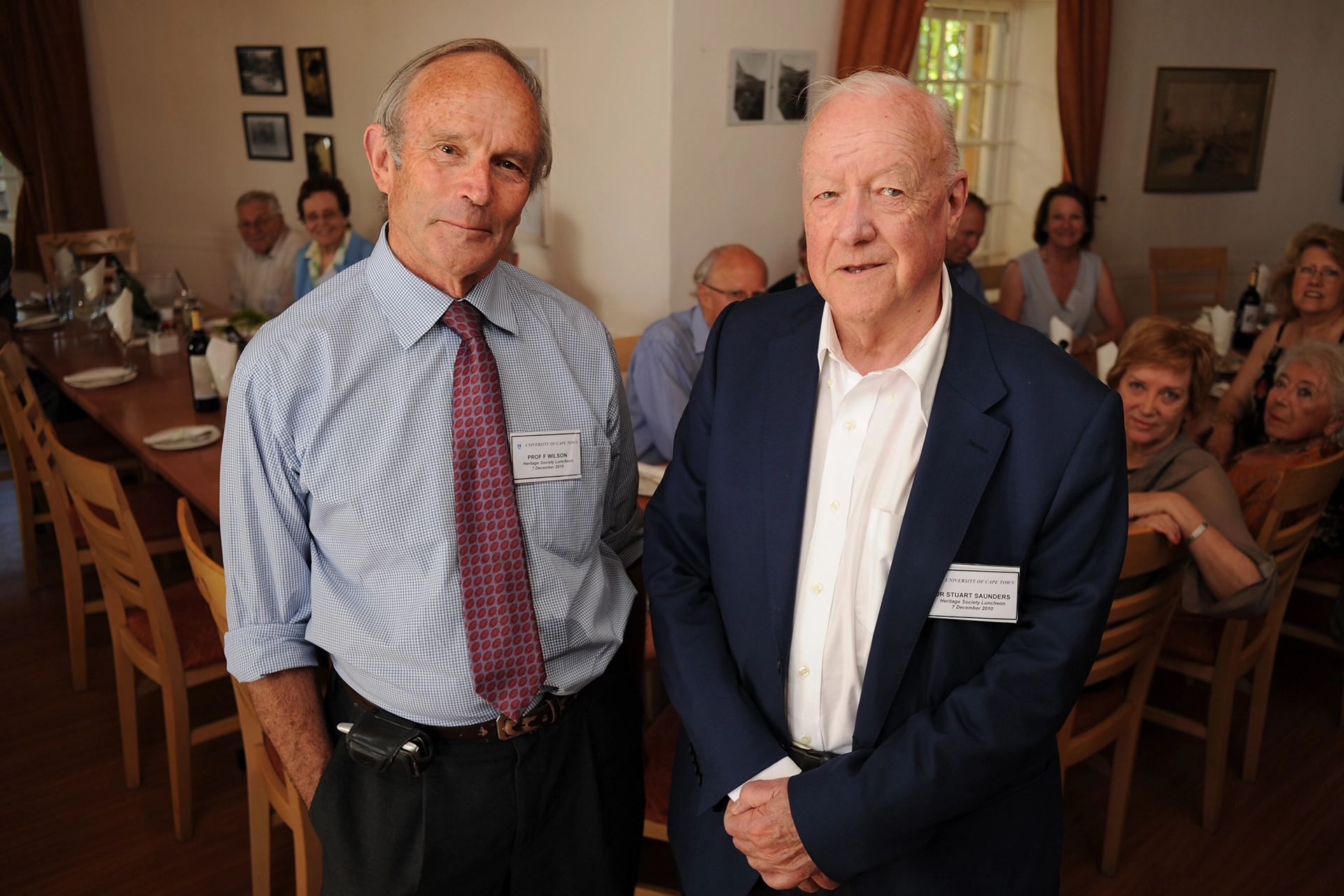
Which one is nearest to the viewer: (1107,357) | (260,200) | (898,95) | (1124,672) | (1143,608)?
(898,95)

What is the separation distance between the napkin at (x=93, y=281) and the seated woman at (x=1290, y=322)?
5099mm

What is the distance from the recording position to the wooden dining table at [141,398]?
284cm

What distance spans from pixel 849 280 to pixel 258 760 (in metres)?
1.73

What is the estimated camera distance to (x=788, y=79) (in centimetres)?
458

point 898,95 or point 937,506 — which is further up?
point 898,95

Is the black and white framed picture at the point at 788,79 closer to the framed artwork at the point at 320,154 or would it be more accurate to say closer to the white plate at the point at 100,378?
the white plate at the point at 100,378

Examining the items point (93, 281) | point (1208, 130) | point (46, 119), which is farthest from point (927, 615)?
point (46, 119)

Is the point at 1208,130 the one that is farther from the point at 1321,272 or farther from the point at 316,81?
the point at 316,81

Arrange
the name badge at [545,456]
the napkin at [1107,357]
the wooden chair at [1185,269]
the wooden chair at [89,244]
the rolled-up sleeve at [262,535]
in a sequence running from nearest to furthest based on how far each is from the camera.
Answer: the rolled-up sleeve at [262,535] → the name badge at [545,456] → the napkin at [1107,357] → the wooden chair at [89,244] → the wooden chair at [1185,269]

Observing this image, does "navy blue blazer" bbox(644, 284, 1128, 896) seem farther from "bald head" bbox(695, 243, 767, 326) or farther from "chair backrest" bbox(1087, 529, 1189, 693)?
"bald head" bbox(695, 243, 767, 326)

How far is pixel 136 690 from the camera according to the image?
281 cm

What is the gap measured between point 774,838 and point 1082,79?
595 cm

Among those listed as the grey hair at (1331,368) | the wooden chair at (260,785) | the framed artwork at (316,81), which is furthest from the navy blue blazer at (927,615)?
the framed artwork at (316,81)

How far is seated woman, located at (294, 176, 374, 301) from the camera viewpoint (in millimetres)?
4898
